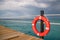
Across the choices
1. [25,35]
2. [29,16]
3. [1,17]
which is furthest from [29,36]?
[1,17]

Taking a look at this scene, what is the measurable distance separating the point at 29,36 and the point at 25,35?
3.8 inches

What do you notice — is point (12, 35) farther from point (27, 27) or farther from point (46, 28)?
point (46, 28)

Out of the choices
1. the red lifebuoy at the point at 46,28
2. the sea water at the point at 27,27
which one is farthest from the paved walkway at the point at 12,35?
the red lifebuoy at the point at 46,28

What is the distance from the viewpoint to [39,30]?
179 inches

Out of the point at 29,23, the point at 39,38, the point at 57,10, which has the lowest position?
the point at 39,38

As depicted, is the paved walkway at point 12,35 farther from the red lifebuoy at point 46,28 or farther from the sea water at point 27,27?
the red lifebuoy at point 46,28

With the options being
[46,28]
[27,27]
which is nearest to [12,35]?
[27,27]

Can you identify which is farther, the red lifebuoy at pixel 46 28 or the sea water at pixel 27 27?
the sea water at pixel 27 27

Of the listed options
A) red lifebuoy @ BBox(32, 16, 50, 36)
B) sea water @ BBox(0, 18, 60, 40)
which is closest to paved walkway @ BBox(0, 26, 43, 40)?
sea water @ BBox(0, 18, 60, 40)

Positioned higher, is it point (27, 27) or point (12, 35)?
point (27, 27)

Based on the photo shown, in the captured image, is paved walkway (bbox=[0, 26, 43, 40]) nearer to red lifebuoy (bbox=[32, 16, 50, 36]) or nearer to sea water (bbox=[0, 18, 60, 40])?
sea water (bbox=[0, 18, 60, 40])

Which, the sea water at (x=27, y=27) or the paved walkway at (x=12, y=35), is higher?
the sea water at (x=27, y=27)

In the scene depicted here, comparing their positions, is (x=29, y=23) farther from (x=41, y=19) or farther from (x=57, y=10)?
(x=57, y=10)

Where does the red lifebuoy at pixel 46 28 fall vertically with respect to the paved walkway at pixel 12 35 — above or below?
above
